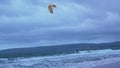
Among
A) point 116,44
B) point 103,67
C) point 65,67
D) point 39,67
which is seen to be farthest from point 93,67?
point 116,44

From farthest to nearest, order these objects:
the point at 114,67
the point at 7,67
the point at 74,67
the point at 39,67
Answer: the point at 7,67 → the point at 39,67 → the point at 74,67 → the point at 114,67

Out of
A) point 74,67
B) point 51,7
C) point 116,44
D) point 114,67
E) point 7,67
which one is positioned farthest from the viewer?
point 116,44

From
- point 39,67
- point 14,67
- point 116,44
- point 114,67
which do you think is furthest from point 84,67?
point 116,44

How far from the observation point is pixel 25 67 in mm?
31484

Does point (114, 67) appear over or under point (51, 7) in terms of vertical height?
under

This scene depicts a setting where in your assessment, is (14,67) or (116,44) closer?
(14,67)

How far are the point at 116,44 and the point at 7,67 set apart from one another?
109660mm

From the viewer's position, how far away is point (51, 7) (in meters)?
24.7

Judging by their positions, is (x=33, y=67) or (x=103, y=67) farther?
(x=33, y=67)

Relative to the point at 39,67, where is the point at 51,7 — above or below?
above

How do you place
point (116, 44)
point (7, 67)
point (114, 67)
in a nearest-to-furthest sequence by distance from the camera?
1. point (114, 67)
2. point (7, 67)
3. point (116, 44)

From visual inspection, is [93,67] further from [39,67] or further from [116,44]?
[116,44]

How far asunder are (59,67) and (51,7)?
6781 millimetres

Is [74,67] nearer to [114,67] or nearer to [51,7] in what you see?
[114,67]
